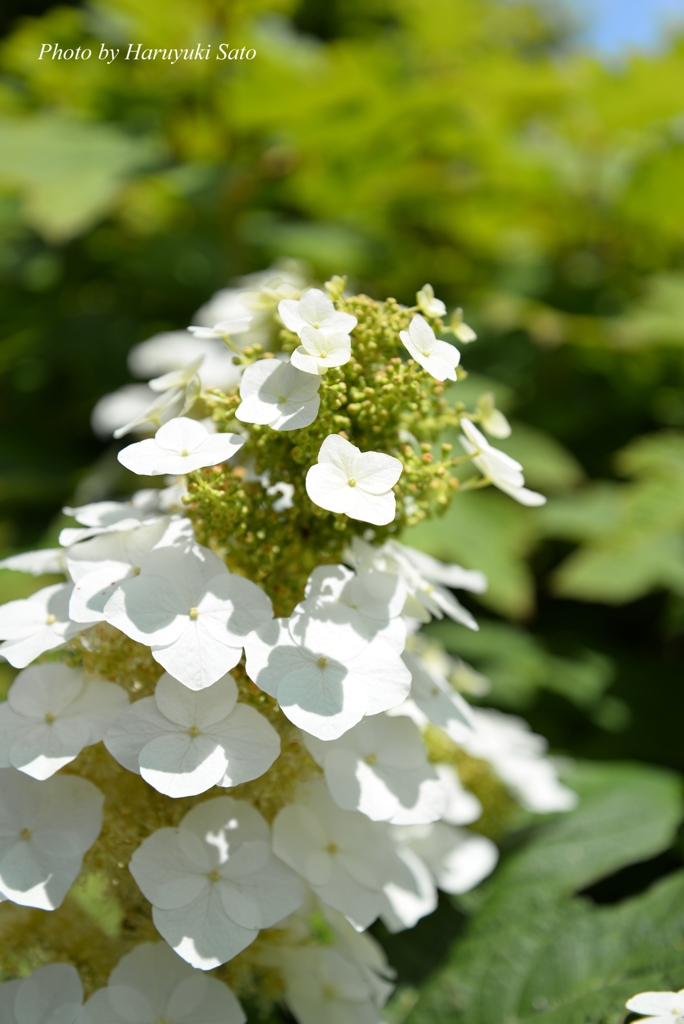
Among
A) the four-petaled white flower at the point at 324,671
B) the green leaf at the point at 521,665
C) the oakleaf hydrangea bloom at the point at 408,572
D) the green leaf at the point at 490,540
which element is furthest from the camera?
the green leaf at the point at 521,665

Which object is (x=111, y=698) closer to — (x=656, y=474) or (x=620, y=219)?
(x=656, y=474)

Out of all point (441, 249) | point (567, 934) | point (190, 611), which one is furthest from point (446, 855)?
point (441, 249)

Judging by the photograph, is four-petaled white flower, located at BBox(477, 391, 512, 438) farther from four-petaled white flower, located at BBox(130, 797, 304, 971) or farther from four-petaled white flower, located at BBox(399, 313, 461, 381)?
four-petaled white flower, located at BBox(130, 797, 304, 971)

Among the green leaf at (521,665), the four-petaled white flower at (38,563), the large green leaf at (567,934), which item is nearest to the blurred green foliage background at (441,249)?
the green leaf at (521,665)

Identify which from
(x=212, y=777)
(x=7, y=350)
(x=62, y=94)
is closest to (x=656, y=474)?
(x=212, y=777)

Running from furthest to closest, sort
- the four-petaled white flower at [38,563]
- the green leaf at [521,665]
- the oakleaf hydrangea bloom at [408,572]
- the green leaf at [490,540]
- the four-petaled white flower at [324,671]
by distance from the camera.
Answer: the green leaf at [521,665]
the green leaf at [490,540]
the four-petaled white flower at [38,563]
the oakleaf hydrangea bloom at [408,572]
the four-petaled white flower at [324,671]

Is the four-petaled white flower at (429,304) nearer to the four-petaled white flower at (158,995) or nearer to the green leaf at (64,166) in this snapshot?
the four-petaled white flower at (158,995)
